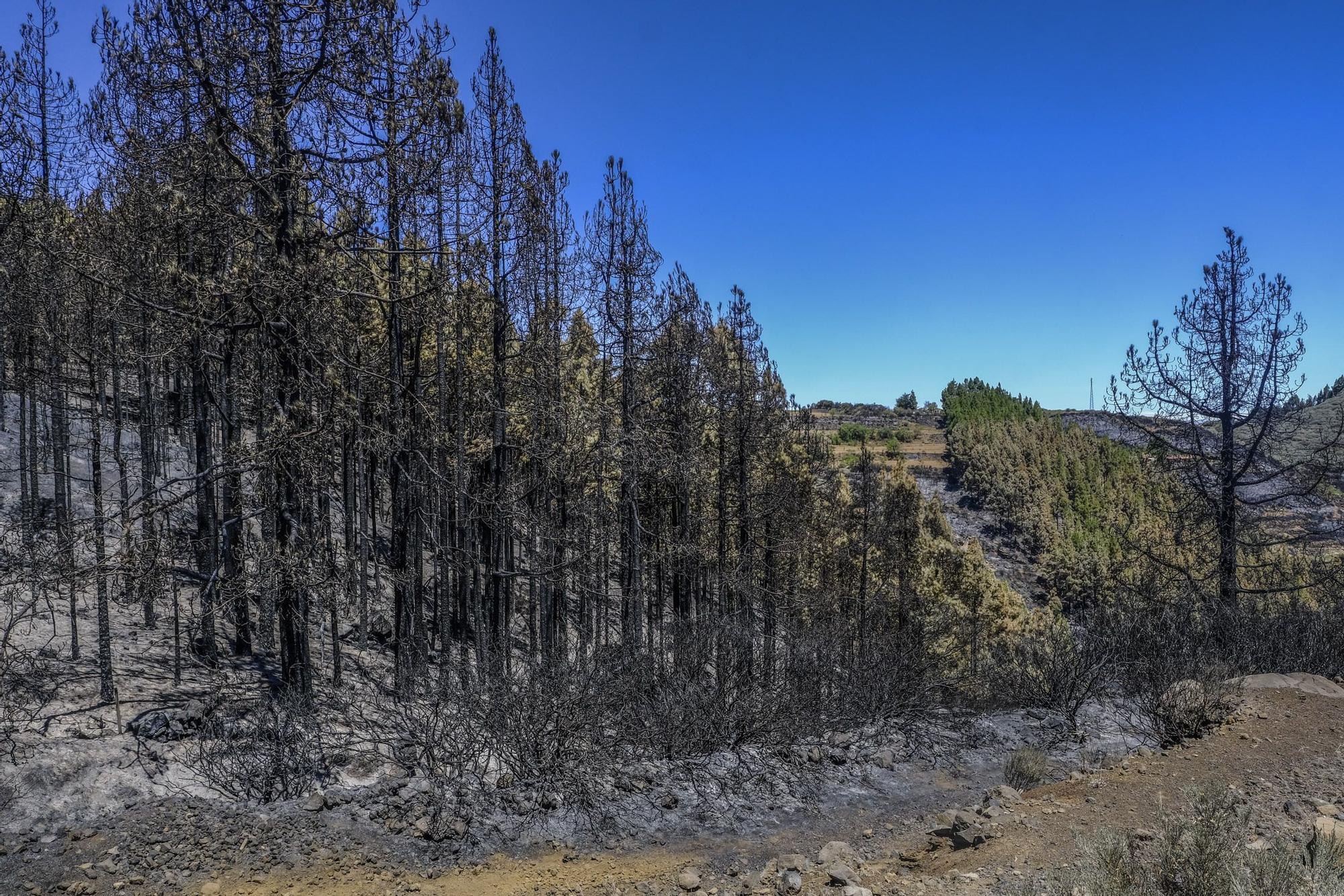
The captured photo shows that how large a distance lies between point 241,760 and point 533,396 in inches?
324

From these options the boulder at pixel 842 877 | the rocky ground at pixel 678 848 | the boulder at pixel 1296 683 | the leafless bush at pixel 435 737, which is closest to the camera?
the rocky ground at pixel 678 848

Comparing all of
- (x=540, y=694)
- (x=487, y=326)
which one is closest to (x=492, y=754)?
(x=540, y=694)

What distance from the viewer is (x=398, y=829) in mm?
6148

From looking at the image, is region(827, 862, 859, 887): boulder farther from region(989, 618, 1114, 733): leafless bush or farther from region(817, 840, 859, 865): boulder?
region(989, 618, 1114, 733): leafless bush

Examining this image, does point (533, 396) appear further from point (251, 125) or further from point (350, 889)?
point (350, 889)

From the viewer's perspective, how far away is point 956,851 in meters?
5.91

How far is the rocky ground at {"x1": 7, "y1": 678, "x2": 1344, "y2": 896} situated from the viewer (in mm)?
5238

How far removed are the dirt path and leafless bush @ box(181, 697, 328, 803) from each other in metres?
1.20

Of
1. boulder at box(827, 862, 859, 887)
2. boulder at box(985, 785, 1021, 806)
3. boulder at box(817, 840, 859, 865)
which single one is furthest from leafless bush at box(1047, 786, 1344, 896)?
boulder at box(985, 785, 1021, 806)

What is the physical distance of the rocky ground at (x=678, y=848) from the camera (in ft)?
17.2

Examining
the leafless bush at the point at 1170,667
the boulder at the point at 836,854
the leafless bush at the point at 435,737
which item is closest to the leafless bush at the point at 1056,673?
the leafless bush at the point at 1170,667

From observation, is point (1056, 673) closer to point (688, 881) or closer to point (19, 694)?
point (688, 881)

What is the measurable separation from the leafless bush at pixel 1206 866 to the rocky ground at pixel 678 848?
19 cm

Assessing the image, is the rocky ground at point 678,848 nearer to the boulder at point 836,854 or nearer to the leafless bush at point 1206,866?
the boulder at point 836,854
